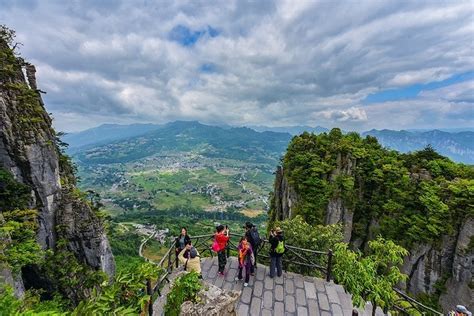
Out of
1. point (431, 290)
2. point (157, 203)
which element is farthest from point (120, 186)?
point (431, 290)

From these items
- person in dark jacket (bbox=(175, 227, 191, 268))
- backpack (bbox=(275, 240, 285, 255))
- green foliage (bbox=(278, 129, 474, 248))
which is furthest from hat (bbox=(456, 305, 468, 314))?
green foliage (bbox=(278, 129, 474, 248))

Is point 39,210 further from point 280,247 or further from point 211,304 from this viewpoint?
point 211,304

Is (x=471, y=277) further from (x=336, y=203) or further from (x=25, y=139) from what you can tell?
(x=25, y=139)

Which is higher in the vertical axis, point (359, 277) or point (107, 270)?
point (359, 277)

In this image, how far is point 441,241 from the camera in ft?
58.1

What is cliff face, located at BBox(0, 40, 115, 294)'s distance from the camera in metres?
16.5

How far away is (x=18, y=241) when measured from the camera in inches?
548

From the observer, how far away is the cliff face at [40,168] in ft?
54.2

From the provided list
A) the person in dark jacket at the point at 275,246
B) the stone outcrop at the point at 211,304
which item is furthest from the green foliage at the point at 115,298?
the person in dark jacket at the point at 275,246

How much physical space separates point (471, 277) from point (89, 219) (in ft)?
85.2

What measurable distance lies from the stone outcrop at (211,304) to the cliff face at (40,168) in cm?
→ 1689

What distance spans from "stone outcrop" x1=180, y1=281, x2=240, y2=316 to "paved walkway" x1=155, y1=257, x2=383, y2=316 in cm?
253

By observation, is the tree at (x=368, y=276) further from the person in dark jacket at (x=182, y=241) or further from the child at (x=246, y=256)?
the person in dark jacket at (x=182, y=241)

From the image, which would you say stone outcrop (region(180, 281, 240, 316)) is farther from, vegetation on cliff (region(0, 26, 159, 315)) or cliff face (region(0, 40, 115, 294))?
cliff face (region(0, 40, 115, 294))
